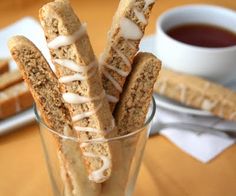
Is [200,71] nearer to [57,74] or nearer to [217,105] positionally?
[217,105]

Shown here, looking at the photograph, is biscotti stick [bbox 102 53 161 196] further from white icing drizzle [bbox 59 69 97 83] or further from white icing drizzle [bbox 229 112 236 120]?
white icing drizzle [bbox 229 112 236 120]

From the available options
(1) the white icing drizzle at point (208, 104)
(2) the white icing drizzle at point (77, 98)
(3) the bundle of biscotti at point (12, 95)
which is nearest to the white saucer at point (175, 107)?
(1) the white icing drizzle at point (208, 104)

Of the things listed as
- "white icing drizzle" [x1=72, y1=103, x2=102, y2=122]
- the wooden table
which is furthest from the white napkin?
"white icing drizzle" [x1=72, y1=103, x2=102, y2=122]

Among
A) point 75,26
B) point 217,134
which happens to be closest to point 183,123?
point 217,134

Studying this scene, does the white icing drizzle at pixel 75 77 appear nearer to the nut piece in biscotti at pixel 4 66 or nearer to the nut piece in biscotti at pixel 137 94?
the nut piece in biscotti at pixel 137 94

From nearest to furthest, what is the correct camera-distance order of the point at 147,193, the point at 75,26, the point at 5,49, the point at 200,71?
the point at 75,26
the point at 147,193
the point at 200,71
the point at 5,49

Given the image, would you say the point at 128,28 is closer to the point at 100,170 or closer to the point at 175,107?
the point at 100,170

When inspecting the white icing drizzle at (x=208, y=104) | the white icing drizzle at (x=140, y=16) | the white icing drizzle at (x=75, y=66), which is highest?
the white icing drizzle at (x=140, y=16)
